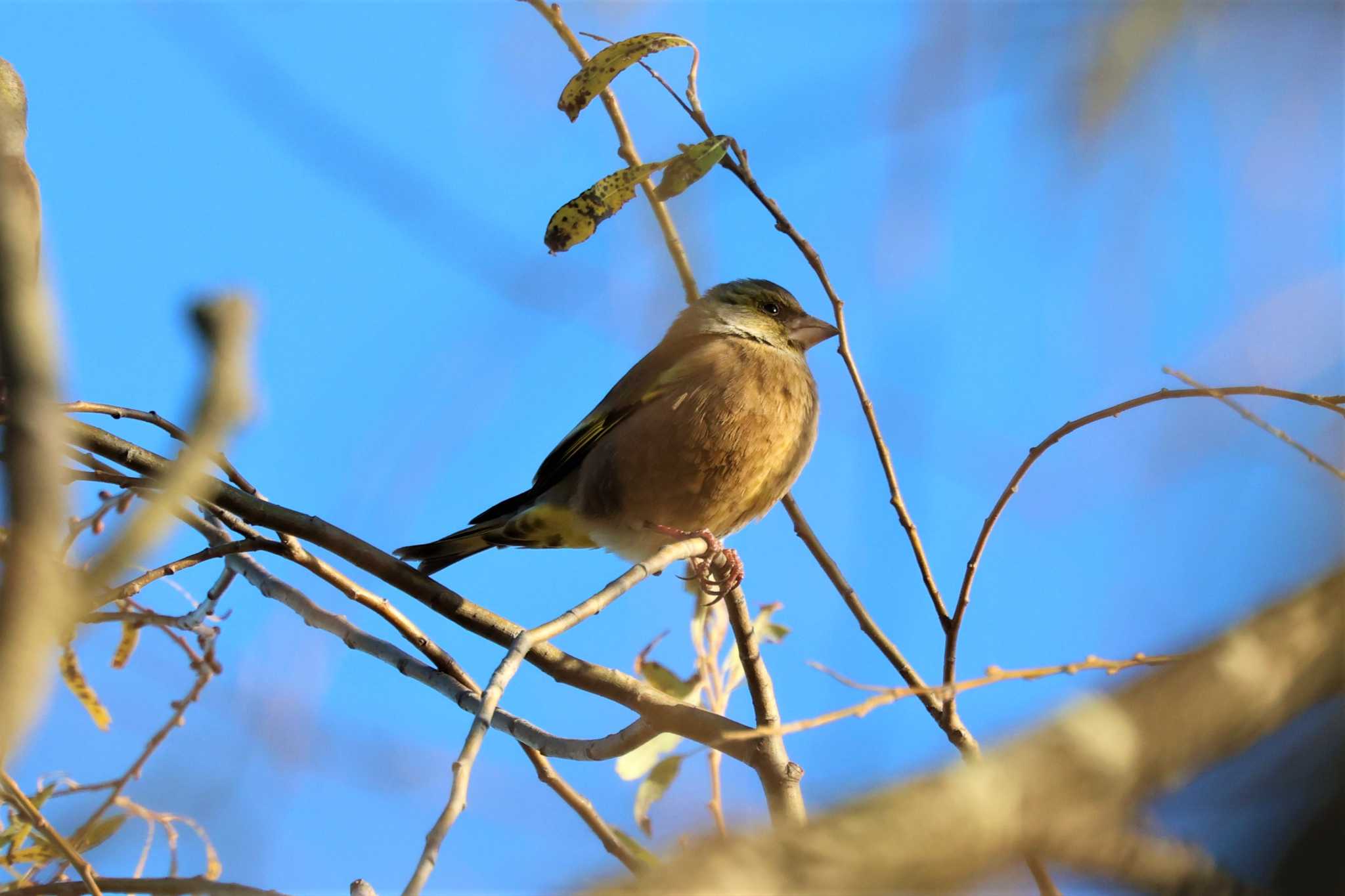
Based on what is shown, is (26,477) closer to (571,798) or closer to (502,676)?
(502,676)

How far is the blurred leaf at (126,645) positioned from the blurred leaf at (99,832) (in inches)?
18.8

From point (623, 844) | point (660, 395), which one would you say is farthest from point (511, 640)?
point (660, 395)

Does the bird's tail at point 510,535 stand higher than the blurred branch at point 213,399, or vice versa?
the bird's tail at point 510,535

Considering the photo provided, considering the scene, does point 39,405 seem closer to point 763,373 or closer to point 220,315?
point 220,315

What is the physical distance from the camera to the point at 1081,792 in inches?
49.8

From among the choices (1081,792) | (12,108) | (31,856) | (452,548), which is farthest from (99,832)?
(12,108)

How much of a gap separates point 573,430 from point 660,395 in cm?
63

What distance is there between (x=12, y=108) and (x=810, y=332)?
425cm

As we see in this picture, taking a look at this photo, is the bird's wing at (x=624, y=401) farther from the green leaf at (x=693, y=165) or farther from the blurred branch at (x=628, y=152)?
the green leaf at (x=693, y=165)

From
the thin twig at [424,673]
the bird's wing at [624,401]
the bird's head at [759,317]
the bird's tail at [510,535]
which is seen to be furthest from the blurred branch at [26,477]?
the bird's head at [759,317]

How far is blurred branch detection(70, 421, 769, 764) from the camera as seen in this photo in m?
2.78

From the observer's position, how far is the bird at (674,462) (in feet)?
17.4

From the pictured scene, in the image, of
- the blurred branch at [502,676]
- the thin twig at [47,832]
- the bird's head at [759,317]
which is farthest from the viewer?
the bird's head at [759,317]

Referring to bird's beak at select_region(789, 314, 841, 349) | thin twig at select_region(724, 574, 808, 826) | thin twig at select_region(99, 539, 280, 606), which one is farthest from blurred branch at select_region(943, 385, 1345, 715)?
bird's beak at select_region(789, 314, 841, 349)
